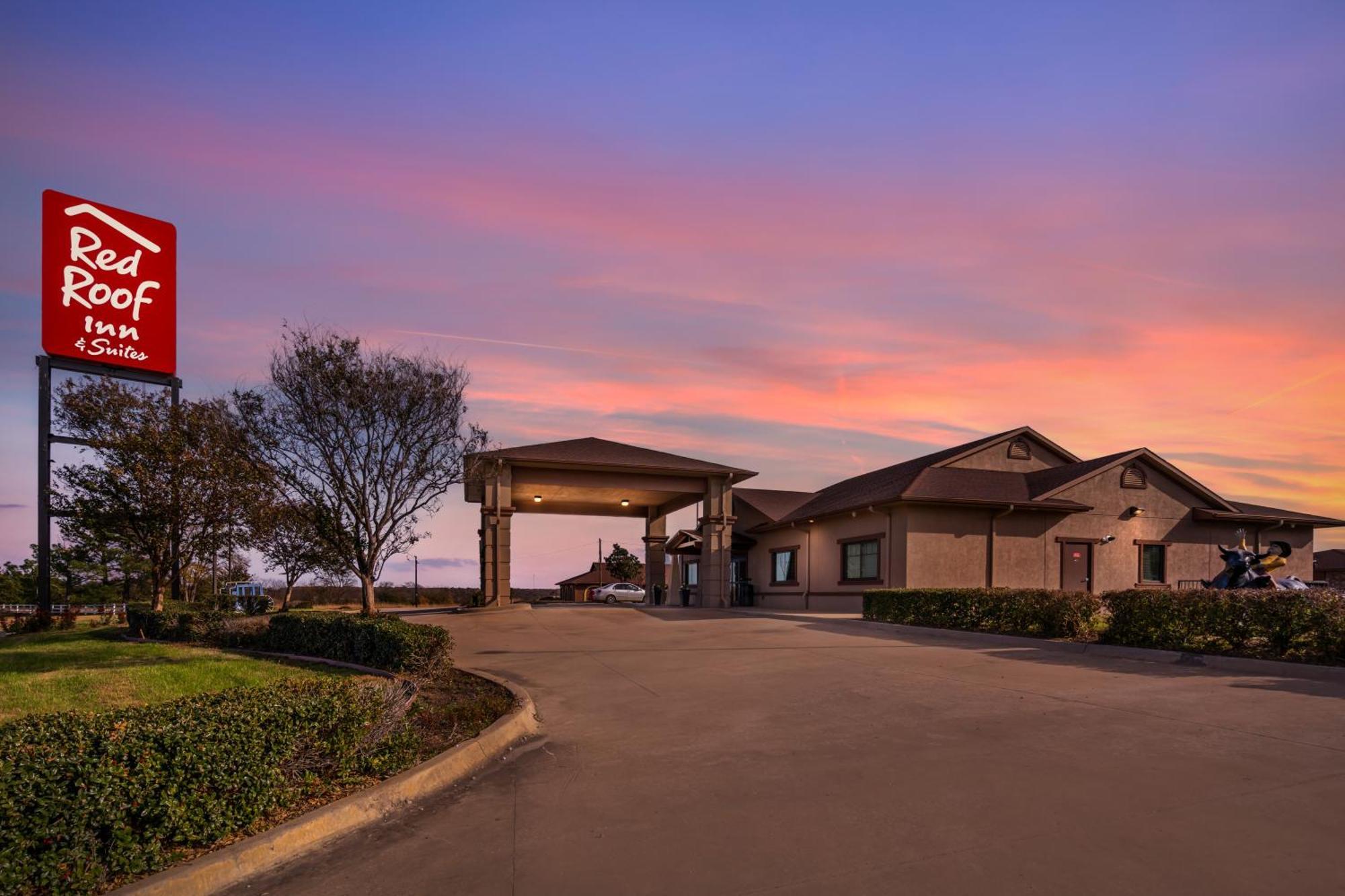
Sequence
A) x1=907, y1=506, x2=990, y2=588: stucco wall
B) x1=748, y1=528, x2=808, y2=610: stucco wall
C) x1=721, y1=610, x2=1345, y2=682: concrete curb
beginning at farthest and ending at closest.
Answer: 1. x1=748, y1=528, x2=808, y2=610: stucco wall
2. x1=907, y1=506, x2=990, y2=588: stucco wall
3. x1=721, y1=610, x2=1345, y2=682: concrete curb

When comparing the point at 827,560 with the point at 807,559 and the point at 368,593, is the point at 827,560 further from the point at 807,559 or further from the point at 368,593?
the point at 368,593

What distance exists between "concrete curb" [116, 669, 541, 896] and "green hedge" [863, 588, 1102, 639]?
11991 millimetres

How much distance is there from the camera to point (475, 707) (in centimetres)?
936

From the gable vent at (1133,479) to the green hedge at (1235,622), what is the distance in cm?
1574

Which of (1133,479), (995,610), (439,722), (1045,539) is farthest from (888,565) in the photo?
(439,722)

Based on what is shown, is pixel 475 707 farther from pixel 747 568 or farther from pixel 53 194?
pixel 747 568

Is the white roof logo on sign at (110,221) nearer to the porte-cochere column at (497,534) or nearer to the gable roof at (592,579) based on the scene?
the porte-cochere column at (497,534)

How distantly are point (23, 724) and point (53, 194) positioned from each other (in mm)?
22267

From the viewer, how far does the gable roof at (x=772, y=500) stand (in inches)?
1494

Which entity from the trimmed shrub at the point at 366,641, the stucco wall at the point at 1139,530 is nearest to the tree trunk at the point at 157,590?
the trimmed shrub at the point at 366,641

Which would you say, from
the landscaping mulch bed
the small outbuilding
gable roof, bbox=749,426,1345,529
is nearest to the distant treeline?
the small outbuilding

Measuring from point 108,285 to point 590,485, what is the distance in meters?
16.8

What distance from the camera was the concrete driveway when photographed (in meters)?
4.73

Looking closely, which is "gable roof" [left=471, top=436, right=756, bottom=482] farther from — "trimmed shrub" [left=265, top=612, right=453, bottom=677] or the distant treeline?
the distant treeline
